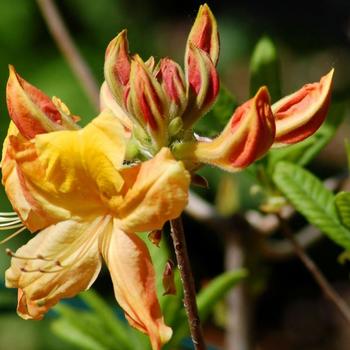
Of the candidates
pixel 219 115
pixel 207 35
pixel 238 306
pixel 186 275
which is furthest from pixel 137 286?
pixel 238 306

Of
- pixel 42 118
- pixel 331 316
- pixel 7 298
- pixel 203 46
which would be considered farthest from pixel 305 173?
pixel 331 316

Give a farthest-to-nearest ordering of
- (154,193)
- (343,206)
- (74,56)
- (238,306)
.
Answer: (74,56) → (238,306) → (343,206) → (154,193)

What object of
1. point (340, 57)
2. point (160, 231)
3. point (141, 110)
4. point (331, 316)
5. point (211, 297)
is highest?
point (141, 110)

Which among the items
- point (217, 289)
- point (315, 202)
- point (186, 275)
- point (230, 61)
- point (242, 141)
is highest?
point (242, 141)

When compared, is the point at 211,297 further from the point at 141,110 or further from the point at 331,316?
the point at 331,316

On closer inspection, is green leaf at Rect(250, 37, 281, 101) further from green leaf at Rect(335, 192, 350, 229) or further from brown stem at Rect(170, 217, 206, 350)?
brown stem at Rect(170, 217, 206, 350)

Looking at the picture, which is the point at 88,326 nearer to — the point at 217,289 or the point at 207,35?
the point at 217,289

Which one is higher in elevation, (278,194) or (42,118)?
(42,118)
